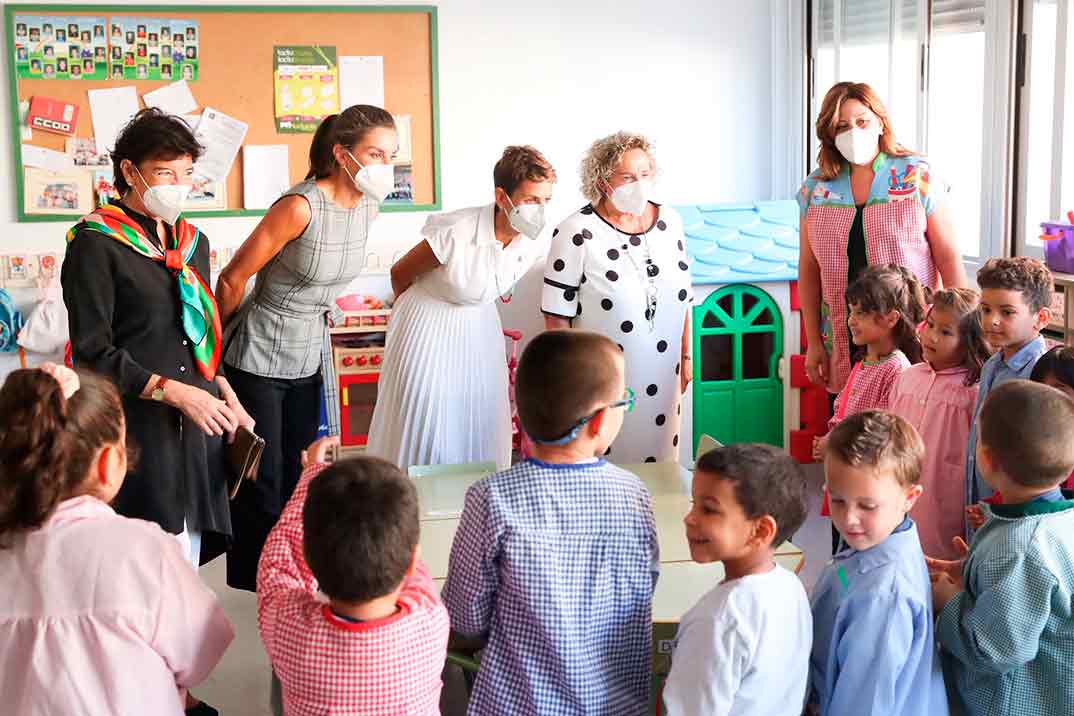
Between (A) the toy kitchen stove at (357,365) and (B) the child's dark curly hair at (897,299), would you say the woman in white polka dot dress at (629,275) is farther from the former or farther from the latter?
(A) the toy kitchen stove at (357,365)

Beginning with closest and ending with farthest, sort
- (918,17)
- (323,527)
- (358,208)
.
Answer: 1. (323,527)
2. (358,208)
3. (918,17)

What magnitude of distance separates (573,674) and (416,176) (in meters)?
3.91

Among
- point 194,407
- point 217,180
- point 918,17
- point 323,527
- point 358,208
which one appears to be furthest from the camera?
point 217,180

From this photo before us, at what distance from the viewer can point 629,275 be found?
10.4 ft

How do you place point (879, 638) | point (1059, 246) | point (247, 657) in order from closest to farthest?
1. point (879, 638)
2. point (247, 657)
3. point (1059, 246)

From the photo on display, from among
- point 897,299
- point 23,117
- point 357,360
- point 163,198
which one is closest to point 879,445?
point 897,299

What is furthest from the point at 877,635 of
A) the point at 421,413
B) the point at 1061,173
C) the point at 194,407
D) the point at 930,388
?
the point at 1061,173

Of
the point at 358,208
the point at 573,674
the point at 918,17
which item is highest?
the point at 918,17

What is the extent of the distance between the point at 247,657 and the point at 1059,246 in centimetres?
254

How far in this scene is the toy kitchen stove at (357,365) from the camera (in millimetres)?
5023

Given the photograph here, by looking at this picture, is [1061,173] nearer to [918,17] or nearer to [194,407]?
[918,17]

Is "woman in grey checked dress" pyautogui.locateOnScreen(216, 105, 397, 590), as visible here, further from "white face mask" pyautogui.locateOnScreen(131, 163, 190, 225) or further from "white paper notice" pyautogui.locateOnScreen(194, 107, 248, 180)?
"white paper notice" pyautogui.locateOnScreen(194, 107, 248, 180)

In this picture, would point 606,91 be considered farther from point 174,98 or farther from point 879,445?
point 879,445

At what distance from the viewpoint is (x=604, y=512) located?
1.73m
